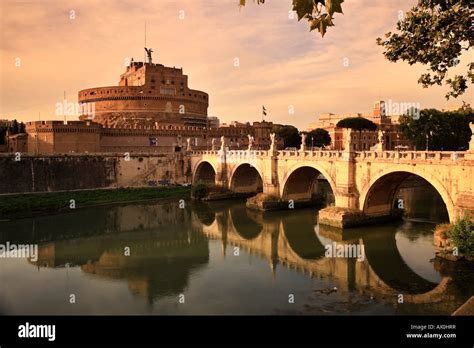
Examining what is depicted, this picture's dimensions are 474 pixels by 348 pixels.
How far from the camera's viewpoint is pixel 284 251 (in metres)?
20.7

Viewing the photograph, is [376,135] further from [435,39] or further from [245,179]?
[435,39]

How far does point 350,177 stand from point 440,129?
77.2 ft

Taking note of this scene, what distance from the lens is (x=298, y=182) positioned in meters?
30.5

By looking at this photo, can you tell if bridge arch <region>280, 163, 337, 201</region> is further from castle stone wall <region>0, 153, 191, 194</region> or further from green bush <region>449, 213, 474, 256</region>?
castle stone wall <region>0, 153, 191, 194</region>

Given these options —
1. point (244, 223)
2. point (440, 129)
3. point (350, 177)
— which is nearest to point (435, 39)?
point (350, 177)

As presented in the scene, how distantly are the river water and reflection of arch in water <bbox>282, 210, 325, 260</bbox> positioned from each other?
2.4 inches

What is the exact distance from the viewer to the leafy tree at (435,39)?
765 centimetres

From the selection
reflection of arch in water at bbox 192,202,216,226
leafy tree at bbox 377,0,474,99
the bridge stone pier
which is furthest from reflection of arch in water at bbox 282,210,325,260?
leafy tree at bbox 377,0,474,99

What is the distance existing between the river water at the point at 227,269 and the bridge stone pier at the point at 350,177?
1507 mm

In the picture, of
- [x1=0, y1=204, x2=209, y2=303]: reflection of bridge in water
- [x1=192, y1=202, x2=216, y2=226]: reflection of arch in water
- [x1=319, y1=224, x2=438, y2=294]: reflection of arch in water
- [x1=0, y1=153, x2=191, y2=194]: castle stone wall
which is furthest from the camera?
[x1=0, y1=153, x2=191, y2=194]: castle stone wall

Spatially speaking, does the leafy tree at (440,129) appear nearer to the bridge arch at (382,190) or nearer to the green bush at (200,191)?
the bridge arch at (382,190)

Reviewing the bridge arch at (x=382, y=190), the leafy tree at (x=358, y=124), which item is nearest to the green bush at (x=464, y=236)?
the bridge arch at (x=382, y=190)

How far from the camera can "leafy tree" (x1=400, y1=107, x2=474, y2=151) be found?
42.4 metres

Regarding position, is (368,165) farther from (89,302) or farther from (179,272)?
(89,302)
